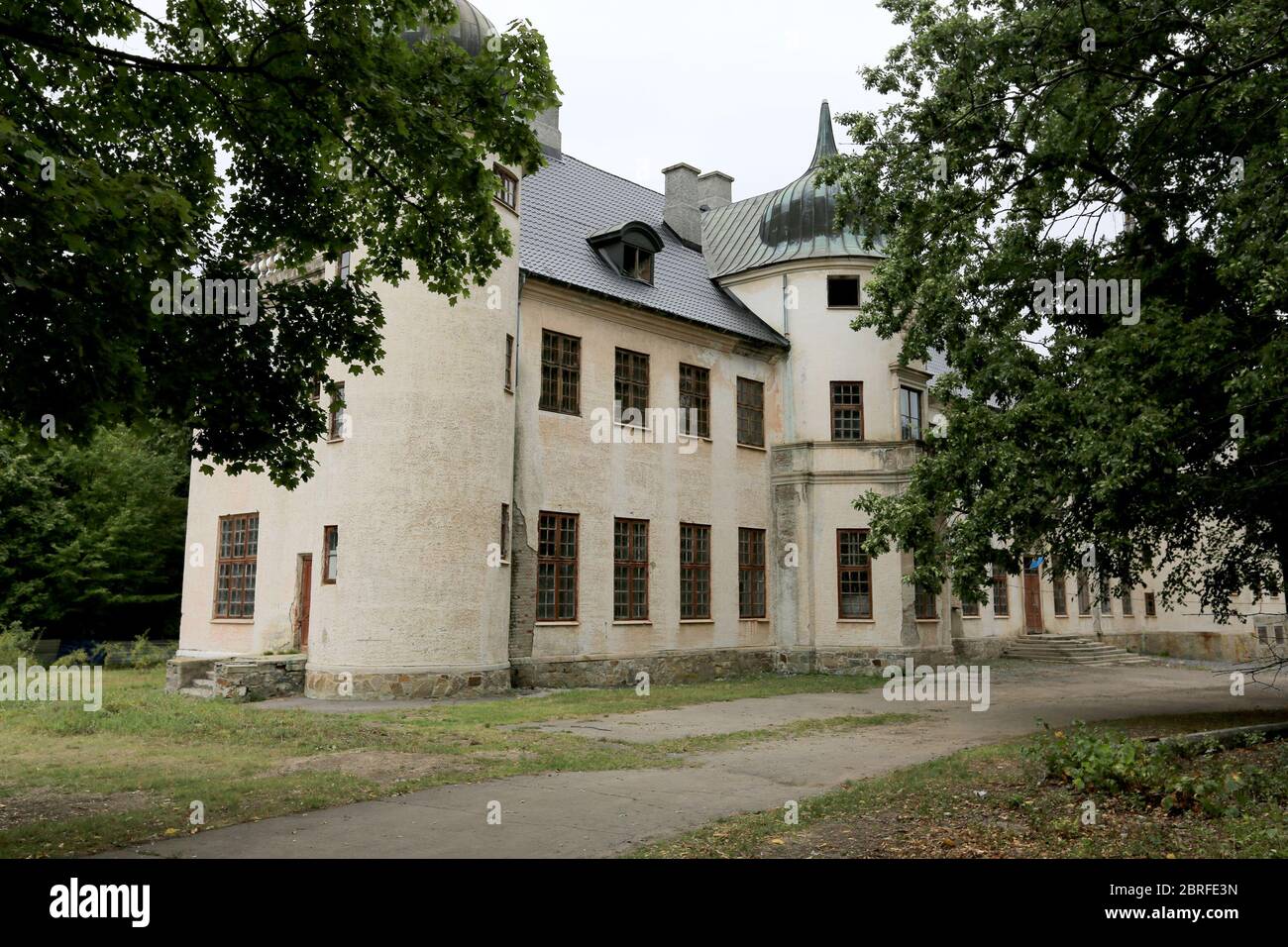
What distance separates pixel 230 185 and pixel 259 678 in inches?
446

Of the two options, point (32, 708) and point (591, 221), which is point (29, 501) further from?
point (591, 221)

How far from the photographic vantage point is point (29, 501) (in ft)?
92.5

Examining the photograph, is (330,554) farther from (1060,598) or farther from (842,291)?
(1060,598)

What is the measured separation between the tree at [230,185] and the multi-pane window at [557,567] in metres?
10.7

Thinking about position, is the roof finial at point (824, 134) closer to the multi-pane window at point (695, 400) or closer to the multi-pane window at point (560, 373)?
the multi-pane window at point (695, 400)

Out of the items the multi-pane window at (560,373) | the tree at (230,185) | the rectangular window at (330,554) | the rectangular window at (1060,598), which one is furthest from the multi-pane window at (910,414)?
the tree at (230,185)

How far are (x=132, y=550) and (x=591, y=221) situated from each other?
679 inches

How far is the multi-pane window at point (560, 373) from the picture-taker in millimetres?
21016

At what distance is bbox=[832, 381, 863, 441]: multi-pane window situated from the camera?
26.1 meters

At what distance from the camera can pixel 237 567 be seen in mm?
22125

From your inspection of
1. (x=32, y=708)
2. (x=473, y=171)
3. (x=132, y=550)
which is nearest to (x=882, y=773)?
(x=473, y=171)

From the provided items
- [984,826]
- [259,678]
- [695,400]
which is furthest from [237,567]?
[984,826]

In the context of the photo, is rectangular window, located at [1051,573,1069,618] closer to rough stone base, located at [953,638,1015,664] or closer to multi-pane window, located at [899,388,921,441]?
rough stone base, located at [953,638,1015,664]

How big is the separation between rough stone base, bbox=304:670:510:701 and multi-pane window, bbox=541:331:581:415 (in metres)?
6.24
